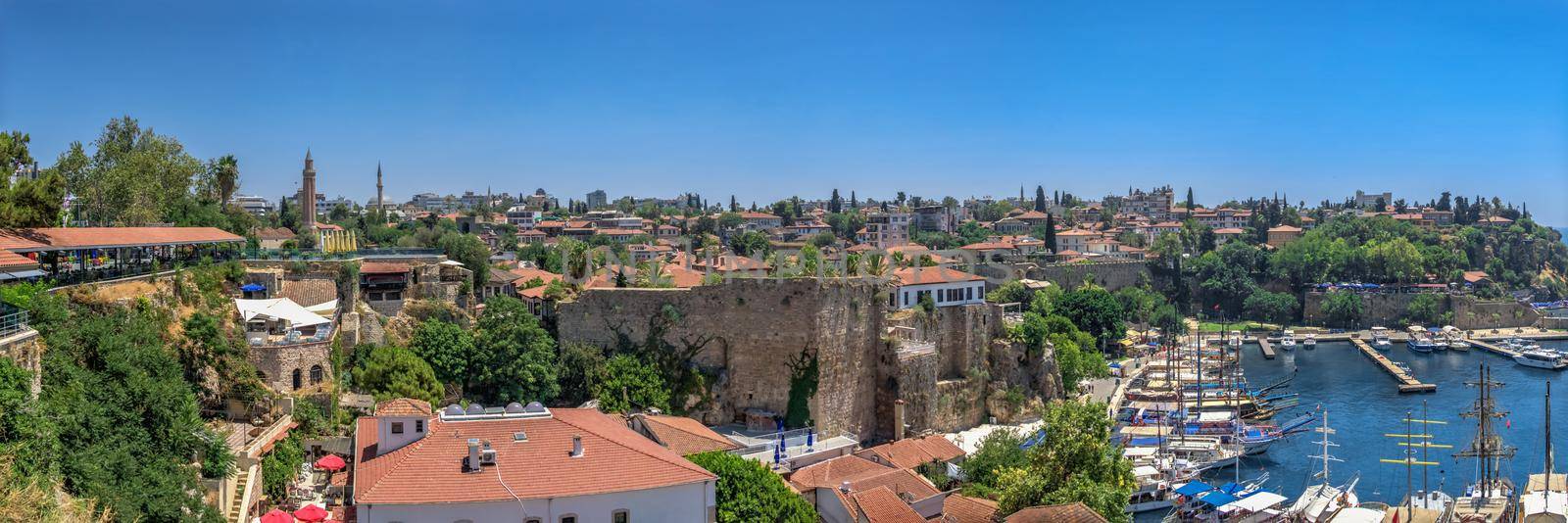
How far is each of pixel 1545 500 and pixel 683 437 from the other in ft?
75.2

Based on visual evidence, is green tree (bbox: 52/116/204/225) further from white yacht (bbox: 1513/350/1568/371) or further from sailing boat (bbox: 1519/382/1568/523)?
white yacht (bbox: 1513/350/1568/371)

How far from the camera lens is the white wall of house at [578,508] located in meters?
18.0

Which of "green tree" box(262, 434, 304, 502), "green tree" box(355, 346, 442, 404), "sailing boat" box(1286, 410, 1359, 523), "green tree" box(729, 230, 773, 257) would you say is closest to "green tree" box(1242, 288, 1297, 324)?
"green tree" box(729, 230, 773, 257)

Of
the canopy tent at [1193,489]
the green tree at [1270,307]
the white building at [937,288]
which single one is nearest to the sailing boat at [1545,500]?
the canopy tent at [1193,489]

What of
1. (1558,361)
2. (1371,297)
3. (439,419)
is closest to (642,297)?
(439,419)

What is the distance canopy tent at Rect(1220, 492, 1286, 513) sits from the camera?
32312 mm

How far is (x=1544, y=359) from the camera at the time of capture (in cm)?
6469

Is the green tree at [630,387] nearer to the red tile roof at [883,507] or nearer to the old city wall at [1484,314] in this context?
the red tile roof at [883,507]

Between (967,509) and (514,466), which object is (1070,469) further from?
(514,466)

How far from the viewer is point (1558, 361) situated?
211ft

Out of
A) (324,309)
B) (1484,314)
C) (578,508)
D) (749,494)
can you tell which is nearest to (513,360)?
(324,309)

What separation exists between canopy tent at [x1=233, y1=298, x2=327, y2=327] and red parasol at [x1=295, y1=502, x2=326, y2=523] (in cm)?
711

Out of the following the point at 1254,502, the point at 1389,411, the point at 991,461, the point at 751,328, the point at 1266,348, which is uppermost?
the point at 751,328

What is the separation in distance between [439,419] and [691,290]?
1158 cm
